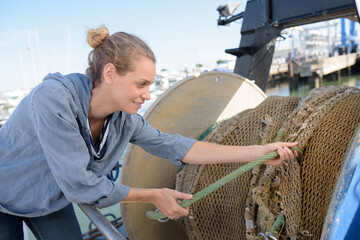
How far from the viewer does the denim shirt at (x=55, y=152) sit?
4.73 ft

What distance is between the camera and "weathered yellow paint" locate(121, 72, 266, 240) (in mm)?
2625

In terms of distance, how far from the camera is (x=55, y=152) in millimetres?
1436

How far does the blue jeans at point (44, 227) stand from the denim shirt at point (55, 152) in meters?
0.12

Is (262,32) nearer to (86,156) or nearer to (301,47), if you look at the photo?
(86,156)

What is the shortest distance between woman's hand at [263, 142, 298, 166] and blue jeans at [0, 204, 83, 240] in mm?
1143

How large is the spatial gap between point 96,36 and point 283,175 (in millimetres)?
1199

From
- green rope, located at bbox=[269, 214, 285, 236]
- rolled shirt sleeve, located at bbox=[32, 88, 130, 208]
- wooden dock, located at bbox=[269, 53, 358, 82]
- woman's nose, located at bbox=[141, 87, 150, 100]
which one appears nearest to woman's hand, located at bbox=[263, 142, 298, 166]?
green rope, located at bbox=[269, 214, 285, 236]

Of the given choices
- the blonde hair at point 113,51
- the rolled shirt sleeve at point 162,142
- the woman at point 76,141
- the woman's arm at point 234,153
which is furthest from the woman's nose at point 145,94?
the woman's arm at point 234,153

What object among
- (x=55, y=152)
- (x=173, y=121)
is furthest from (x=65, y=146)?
(x=173, y=121)

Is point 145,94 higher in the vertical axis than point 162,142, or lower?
higher

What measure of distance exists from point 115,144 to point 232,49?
286 cm

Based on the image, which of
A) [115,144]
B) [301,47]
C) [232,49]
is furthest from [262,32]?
[301,47]

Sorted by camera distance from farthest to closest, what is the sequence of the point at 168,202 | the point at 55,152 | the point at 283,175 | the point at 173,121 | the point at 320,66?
1. the point at 320,66
2. the point at 173,121
3. the point at 283,175
4. the point at 168,202
5. the point at 55,152

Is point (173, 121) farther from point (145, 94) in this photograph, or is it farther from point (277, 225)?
point (277, 225)
